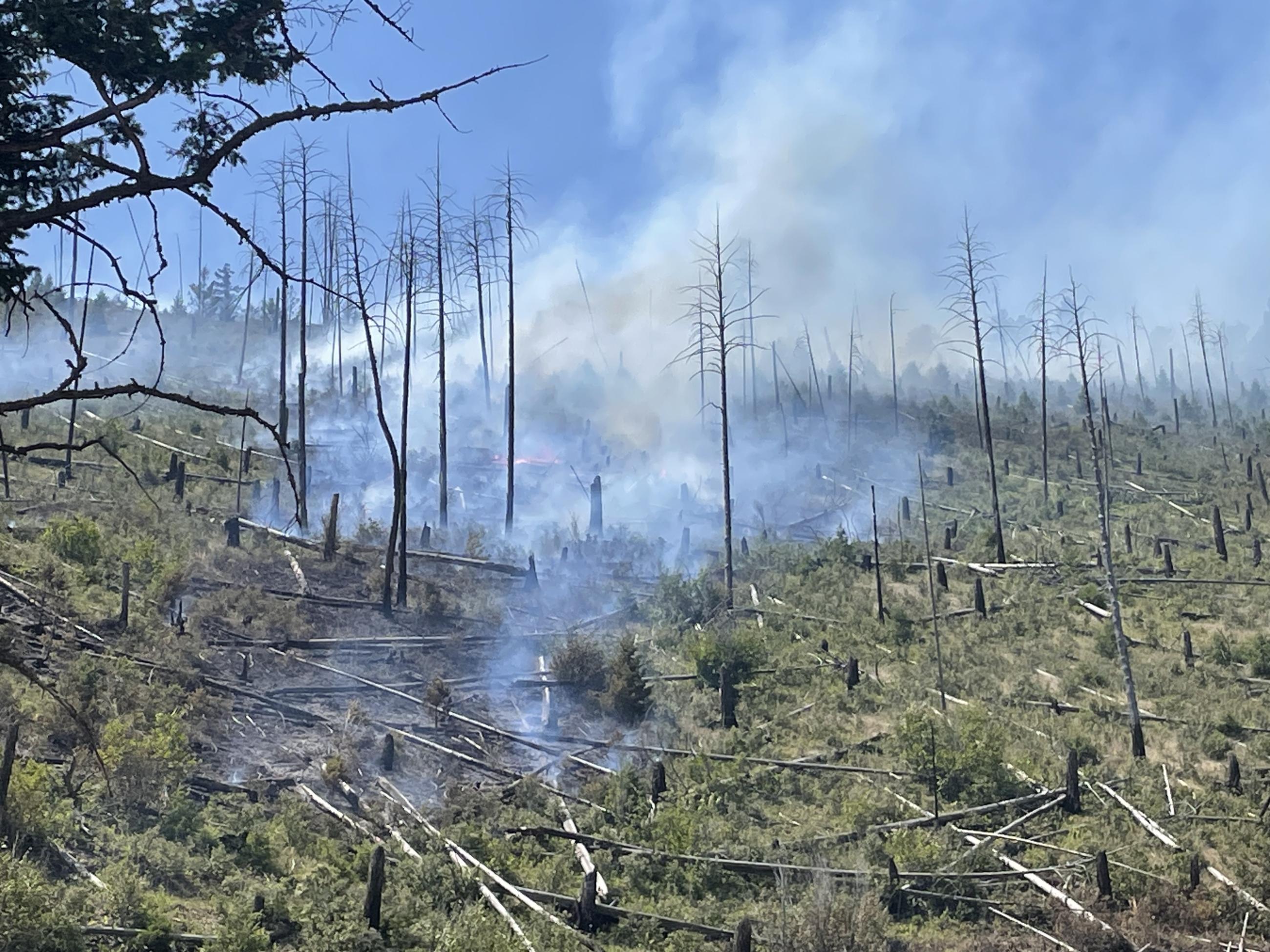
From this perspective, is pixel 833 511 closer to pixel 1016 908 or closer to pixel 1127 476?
pixel 1127 476

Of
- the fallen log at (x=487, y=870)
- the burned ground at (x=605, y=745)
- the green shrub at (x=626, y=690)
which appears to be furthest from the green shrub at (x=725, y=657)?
the fallen log at (x=487, y=870)

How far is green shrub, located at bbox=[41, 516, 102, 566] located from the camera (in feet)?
69.7

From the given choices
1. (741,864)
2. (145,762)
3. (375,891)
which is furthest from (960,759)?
(145,762)

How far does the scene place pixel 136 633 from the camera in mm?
18469

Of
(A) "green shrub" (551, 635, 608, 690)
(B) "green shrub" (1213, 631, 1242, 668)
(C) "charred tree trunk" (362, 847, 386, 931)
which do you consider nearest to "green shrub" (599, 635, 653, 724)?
(A) "green shrub" (551, 635, 608, 690)

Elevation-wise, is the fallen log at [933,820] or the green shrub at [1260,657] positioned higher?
the green shrub at [1260,657]

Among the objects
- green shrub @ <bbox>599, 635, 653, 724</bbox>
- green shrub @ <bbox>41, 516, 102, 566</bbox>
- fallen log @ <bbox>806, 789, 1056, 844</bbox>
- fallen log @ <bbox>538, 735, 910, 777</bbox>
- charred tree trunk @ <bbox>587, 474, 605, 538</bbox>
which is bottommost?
fallen log @ <bbox>806, 789, 1056, 844</bbox>

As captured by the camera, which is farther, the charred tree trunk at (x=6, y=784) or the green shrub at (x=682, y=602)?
the green shrub at (x=682, y=602)

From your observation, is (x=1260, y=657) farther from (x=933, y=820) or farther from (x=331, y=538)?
(x=331, y=538)

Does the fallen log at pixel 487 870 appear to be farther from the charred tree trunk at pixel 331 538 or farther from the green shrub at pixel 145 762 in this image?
the charred tree trunk at pixel 331 538

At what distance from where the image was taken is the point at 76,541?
2139 centimetres

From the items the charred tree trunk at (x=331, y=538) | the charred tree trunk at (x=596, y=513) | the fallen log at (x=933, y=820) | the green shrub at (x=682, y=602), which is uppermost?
the charred tree trunk at (x=596, y=513)

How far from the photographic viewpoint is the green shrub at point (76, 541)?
21.2 metres

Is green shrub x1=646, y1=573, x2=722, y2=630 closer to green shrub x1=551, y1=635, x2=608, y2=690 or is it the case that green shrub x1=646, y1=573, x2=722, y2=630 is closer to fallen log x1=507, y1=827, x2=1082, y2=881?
green shrub x1=551, y1=635, x2=608, y2=690
